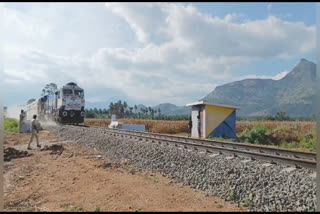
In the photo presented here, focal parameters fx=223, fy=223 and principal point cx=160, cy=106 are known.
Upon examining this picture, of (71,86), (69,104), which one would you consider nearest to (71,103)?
(69,104)

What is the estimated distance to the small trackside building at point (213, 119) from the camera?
57.2 ft

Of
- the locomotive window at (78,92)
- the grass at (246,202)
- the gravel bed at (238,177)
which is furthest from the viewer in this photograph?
the locomotive window at (78,92)

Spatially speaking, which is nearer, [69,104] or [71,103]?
[69,104]

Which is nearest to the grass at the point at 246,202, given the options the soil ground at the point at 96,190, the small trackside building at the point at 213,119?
the soil ground at the point at 96,190

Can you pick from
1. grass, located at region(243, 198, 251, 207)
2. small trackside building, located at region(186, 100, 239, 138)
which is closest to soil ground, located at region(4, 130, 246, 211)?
grass, located at region(243, 198, 251, 207)

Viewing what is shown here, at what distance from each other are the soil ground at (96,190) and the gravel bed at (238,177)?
0.93ft

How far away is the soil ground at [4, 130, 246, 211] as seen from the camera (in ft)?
15.4

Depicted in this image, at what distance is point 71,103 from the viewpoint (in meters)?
20.7

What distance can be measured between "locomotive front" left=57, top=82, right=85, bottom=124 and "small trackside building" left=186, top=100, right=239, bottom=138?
34.9ft

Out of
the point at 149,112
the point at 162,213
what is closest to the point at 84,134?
the point at 162,213

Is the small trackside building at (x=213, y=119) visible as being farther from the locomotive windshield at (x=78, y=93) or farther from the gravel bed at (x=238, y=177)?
the locomotive windshield at (x=78, y=93)

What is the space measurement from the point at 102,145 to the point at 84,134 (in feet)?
13.2

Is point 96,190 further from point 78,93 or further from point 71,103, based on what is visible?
point 78,93

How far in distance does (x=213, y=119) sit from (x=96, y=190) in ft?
44.0
